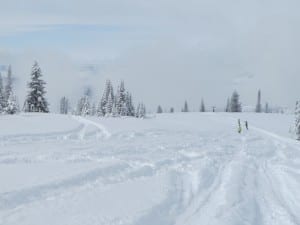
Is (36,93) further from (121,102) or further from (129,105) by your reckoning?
(129,105)

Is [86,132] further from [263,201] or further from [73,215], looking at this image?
[73,215]

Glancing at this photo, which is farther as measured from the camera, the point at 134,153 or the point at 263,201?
the point at 134,153

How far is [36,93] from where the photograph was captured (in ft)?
190

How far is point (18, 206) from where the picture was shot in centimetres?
803

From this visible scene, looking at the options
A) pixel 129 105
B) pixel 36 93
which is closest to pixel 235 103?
pixel 129 105

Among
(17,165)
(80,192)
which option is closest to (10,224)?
(80,192)

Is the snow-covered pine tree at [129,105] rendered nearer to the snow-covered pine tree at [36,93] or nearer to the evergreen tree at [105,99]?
the evergreen tree at [105,99]

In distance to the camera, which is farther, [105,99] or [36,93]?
[105,99]

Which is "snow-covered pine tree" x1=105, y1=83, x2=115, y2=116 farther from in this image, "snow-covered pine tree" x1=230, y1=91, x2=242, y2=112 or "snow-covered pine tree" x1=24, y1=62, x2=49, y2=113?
"snow-covered pine tree" x1=230, y1=91, x2=242, y2=112

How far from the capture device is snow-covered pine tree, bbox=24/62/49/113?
57219mm

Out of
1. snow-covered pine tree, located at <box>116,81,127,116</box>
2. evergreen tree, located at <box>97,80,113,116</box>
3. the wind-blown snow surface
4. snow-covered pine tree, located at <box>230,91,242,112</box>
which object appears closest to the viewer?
the wind-blown snow surface

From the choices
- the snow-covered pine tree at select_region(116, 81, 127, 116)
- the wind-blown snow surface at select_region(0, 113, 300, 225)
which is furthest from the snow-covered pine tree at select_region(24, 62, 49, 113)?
the wind-blown snow surface at select_region(0, 113, 300, 225)

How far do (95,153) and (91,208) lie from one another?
8.11 meters

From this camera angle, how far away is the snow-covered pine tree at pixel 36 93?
5722cm
